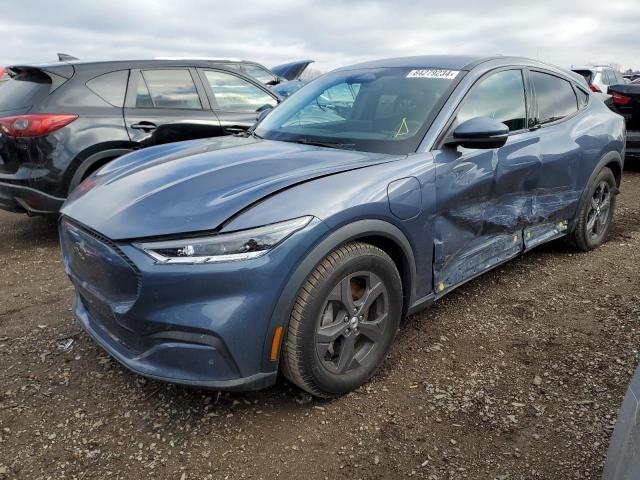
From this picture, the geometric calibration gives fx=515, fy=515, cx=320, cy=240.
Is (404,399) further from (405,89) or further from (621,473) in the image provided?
(405,89)

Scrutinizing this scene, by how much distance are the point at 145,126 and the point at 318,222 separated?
10.9 feet

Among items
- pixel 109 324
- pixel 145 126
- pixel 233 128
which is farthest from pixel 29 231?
pixel 109 324

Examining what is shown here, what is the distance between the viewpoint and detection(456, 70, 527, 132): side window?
3057 mm

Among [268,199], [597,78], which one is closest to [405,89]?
[268,199]

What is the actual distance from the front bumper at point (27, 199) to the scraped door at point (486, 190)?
336cm

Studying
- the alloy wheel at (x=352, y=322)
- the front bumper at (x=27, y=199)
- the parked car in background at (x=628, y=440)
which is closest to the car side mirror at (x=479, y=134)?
the alloy wheel at (x=352, y=322)

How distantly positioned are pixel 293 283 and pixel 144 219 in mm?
684

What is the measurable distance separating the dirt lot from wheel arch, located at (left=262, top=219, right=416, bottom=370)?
40 centimetres

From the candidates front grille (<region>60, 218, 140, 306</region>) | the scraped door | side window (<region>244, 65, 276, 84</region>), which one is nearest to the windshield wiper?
the scraped door

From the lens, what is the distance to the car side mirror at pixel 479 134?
2736 millimetres

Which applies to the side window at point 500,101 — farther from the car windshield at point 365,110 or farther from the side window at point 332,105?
the side window at point 332,105

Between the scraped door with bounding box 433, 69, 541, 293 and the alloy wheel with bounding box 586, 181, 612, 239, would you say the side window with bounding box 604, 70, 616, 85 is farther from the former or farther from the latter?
the scraped door with bounding box 433, 69, 541, 293

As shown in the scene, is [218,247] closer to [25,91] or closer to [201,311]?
[201,311]

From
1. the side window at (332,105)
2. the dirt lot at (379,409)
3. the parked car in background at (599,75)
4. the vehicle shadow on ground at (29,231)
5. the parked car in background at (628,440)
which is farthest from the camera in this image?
the parked car in background at (599,75)
